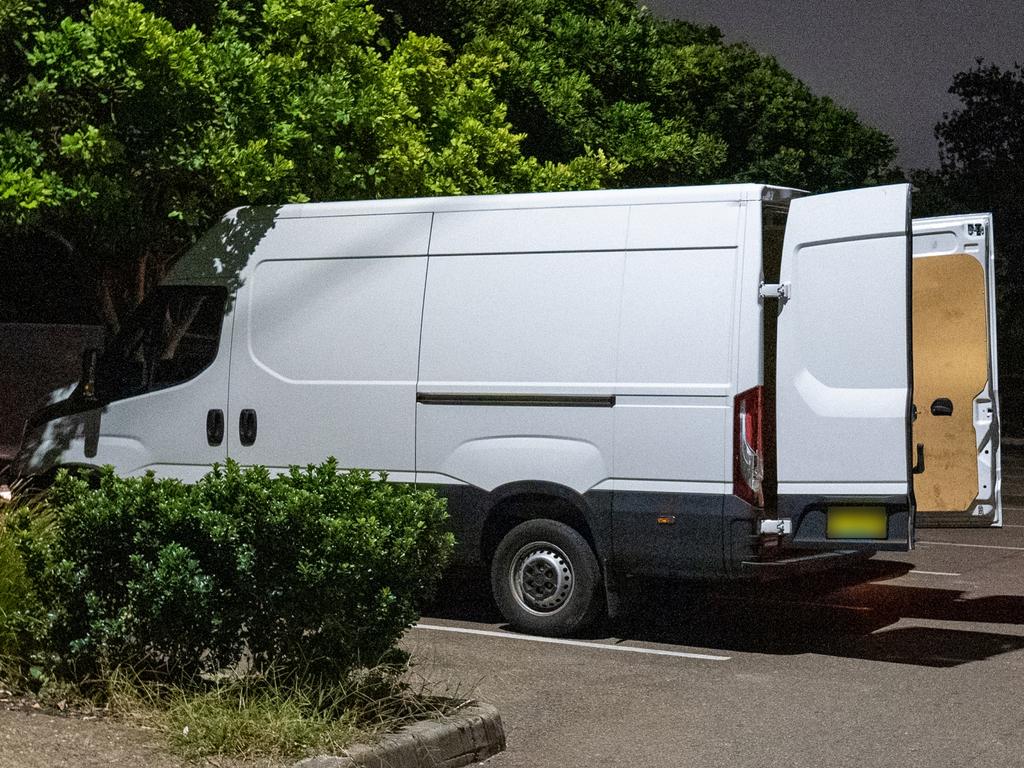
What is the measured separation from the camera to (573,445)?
8.79m

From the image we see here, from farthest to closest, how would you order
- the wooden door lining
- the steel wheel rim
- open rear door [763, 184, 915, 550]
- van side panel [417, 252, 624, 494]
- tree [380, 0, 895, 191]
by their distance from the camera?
tree [380, 0, 895, 191] < the wooden door lining < the steel wheel rim < van side panel [417, 252, 624, 494] < open rear door [763, 184, 915, 550]

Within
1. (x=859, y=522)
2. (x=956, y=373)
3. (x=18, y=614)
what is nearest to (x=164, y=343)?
(x=18, y=614)

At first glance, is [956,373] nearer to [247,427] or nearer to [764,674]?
[764,674]

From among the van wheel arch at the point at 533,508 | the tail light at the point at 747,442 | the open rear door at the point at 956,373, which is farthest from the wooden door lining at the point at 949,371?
the van wheel arch at the point at 533,508

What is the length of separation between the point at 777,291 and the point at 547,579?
2248 millimetres

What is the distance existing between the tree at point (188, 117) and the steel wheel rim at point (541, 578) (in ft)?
13.6

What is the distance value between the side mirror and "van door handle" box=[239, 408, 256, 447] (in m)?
1.34

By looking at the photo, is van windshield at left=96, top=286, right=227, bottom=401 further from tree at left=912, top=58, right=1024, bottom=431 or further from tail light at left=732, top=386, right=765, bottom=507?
tree at left=912, top=58, right=1024, bottom=431

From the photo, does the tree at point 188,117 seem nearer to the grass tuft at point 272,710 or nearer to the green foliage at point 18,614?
the green foliage at point 18,614

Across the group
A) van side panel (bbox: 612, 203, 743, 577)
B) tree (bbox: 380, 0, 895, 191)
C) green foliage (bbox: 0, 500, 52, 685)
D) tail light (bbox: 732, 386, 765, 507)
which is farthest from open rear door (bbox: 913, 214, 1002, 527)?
tree (bbox: 380, 0, 895, 191)

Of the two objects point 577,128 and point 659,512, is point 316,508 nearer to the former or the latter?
point 659,512

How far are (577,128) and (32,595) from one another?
14.5 metres

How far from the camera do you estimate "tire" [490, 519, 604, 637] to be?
29.2 feet

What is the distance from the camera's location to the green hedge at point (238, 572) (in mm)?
6082
